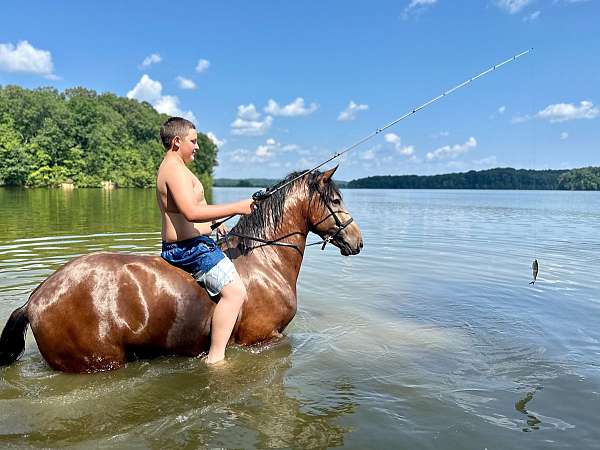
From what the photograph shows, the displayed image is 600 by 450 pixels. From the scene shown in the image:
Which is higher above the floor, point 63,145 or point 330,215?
point 63,145

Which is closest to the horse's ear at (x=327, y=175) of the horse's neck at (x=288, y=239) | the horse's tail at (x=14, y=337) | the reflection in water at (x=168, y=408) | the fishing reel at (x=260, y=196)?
the horse's neck at (x=288, y=239)

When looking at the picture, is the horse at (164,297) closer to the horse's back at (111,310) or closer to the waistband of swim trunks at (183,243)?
the horse's back at (111,310)

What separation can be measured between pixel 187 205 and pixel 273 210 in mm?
1509

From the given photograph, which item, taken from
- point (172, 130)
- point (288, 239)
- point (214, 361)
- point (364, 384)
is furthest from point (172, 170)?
point (364, 384)

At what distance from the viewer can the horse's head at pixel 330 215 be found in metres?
5.52

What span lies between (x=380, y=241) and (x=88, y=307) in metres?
13.9

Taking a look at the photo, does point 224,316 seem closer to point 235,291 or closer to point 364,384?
point 235,291

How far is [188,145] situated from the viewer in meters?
4.52

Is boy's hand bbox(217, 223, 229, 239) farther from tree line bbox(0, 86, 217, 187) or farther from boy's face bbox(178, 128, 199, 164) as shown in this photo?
tree line bbox(0, 86, 217, 187)

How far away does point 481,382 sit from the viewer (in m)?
4.72

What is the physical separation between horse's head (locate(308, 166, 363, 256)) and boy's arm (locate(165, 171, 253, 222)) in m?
1.51

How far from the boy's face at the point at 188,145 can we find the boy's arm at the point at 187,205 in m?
0.37

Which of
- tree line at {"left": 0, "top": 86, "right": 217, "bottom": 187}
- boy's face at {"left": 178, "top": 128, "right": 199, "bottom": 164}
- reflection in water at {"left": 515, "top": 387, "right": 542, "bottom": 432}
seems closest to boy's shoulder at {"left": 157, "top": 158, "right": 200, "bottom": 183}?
boy's face at {"left": 178, "top": 128, "right": 199, "bottom": 164}

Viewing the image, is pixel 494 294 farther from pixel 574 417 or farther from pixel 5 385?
pixel 5 385
